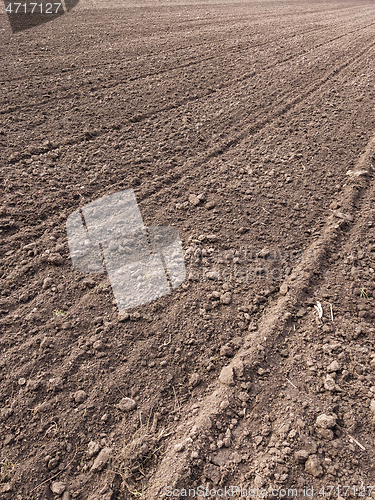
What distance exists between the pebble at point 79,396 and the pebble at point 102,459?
36 centimetres

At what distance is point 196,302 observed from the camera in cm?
284

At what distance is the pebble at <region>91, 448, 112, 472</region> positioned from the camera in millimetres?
1943

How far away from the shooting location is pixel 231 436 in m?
2.04

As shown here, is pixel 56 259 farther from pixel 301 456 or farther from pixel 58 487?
pixel 301 456

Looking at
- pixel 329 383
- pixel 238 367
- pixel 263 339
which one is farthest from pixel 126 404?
pixel 329 383

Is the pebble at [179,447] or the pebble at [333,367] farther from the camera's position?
the pebble at [333,367]

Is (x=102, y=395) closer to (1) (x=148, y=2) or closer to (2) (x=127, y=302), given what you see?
(2) (x=127, y=302)

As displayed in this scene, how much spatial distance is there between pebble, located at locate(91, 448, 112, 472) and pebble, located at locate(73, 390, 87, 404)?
1.18 ft

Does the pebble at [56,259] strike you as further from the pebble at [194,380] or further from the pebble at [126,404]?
the pebble at [194,380]

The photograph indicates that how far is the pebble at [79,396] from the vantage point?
2.22 meters

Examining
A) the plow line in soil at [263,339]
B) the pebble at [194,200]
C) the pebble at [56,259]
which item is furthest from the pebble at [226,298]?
the pebble at [56,259]

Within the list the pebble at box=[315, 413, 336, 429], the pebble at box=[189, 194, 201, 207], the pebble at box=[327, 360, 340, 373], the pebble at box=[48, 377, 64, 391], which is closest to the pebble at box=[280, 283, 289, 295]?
the pebble at box=[327, 360, 340, 373]

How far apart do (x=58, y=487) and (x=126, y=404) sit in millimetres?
568

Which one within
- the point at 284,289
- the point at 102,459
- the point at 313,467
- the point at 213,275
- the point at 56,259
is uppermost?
the point at 56,259
